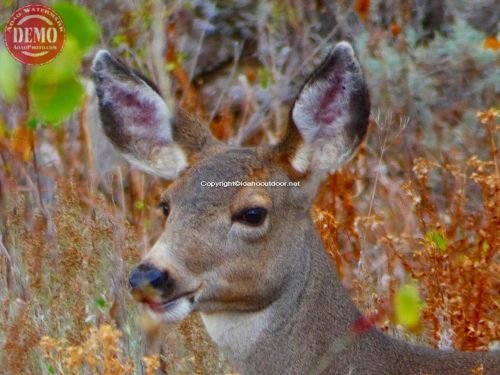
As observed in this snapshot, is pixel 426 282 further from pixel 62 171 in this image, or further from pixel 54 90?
pixel 62 171

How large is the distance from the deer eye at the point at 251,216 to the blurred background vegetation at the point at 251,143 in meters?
0.53

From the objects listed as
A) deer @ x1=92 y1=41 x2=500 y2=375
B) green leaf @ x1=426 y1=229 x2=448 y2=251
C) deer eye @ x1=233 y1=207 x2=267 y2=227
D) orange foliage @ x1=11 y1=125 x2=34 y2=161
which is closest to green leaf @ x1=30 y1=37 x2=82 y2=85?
deer @ x1=92 y1=41 x2=500 y2=375

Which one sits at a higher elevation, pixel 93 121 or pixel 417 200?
pixel 417 200

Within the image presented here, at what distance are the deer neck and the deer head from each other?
34mm

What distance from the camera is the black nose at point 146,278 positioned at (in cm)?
448

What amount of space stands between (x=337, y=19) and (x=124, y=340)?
4477 millimetres

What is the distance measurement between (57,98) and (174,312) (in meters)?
1.65

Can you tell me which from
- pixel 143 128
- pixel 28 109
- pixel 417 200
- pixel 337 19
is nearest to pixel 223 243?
pixel 143 128

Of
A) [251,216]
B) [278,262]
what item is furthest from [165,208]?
[278,262]

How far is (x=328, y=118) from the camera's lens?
5.16 m

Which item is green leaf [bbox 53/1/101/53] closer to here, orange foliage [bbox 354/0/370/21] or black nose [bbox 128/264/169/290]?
black nose [bbox 128/264/169/290]

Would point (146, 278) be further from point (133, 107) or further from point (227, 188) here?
point (133, 107)

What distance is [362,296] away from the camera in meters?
5.96

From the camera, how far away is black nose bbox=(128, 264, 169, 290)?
448 centimetres
